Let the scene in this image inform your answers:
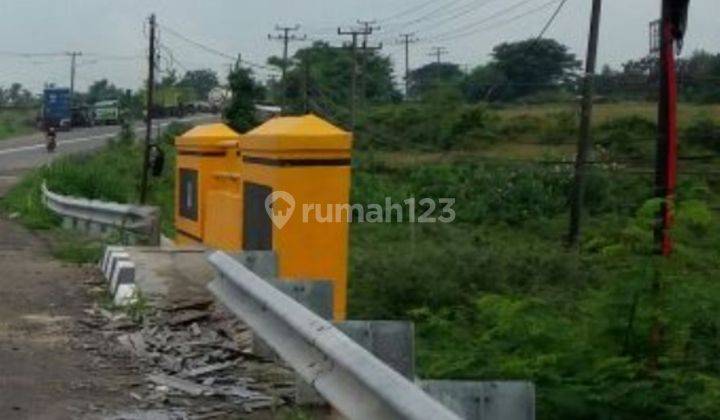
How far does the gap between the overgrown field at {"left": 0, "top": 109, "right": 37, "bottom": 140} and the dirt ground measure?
66.4 meters

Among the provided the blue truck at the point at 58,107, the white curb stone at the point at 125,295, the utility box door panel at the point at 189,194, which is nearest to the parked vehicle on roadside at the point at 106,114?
the blue truck at the point at 58,107

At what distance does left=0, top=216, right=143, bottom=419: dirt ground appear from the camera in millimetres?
6613

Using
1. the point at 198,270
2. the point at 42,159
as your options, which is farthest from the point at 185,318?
the point at 42,159

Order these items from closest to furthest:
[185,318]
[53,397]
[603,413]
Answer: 1. [603,413]
2. [53,397]
3. [185,318]

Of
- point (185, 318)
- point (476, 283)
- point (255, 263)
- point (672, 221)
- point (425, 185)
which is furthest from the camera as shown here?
point (425, 185)

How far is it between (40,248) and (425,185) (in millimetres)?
33449

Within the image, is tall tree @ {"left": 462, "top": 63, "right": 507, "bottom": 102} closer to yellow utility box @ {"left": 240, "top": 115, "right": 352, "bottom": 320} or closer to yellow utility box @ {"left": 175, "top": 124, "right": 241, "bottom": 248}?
yellow utility box @ {"left": 175, "top": 124, "right": 241, "bottom": 248}

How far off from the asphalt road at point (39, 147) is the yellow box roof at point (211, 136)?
27064mm

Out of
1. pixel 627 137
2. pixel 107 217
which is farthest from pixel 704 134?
pixel 107 217

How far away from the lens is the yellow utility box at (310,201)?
30.8ft

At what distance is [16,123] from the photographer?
303ft

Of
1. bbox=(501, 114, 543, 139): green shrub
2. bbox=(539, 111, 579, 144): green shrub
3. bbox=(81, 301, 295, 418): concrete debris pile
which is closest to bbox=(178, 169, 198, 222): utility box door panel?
bbox=(81, 301, 295, 418): concrete debris pile

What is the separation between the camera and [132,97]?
8850cm

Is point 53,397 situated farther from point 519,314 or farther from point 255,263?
point 519,314
